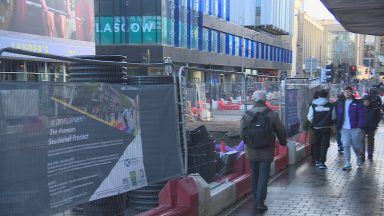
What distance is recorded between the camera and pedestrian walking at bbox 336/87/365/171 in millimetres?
10328

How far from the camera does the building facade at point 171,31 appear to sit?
4722 centimetres

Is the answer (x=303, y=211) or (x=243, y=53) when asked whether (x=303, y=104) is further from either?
(x=243, y=53)

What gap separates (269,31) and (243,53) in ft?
55.3

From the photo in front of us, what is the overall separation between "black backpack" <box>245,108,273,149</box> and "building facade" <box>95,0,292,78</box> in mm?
37702

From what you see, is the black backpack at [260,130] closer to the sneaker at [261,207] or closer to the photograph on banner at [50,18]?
the sneaker at [261,207]

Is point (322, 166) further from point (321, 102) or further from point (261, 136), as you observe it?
point (261, 136)

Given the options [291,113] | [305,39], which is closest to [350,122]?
[291,113]

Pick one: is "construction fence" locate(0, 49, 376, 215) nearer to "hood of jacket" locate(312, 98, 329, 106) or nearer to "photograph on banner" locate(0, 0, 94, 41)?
"hood of jacket" locate(312, 98, 329, 106)

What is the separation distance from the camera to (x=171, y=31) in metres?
49.2

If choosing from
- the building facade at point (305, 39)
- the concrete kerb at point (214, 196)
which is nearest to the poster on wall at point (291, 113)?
the concrete kerb at point (214, 196)

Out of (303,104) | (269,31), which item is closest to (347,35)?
(269,31)

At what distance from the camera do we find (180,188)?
19.9 ft

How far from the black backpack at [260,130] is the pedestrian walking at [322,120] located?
4.05m

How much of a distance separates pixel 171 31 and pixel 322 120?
39.6 meters
